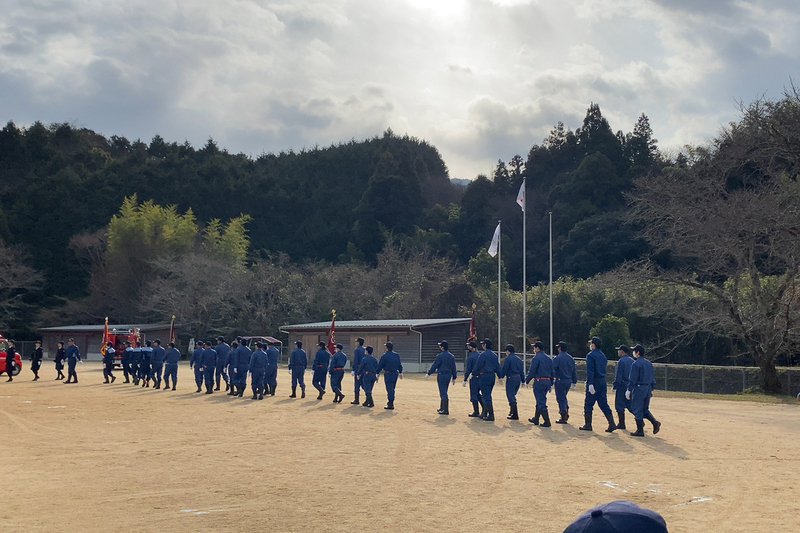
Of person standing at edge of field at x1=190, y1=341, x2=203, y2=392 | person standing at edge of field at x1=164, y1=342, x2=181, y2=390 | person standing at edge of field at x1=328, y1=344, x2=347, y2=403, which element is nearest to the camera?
person standing at edge of field at x1=328, y1=344, x2=347, y2=403

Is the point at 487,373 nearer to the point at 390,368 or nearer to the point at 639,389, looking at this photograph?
the point at 390,368

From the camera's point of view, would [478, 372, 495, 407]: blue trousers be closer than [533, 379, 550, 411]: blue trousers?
No

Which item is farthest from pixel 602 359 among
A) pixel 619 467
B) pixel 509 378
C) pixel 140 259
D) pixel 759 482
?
pixel 140 259

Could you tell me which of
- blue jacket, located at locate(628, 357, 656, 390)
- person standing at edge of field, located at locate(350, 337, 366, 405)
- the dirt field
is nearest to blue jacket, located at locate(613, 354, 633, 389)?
blue jacket, located at locate(628, 357, 656, 390)

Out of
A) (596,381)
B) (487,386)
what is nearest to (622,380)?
(596,381)

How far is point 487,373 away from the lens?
17.7 m

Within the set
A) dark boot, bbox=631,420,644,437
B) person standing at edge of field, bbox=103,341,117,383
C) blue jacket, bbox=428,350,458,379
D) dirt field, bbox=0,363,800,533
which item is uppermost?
blue jacket, bbox=428,350,458,379

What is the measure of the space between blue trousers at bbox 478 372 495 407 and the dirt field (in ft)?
2.25

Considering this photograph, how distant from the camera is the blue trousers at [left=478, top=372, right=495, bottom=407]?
17.4m

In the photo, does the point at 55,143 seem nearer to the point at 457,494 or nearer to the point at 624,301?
the point at 624,301

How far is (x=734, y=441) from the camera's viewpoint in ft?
47.3

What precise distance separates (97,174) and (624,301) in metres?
56.6

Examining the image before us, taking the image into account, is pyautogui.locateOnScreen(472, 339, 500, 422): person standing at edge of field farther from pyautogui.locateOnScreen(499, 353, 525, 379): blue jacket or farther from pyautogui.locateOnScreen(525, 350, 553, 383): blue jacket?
pyautogui.locateOnScreen(525, 350, 553, 383): blue jacket

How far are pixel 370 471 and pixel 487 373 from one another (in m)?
7.28
